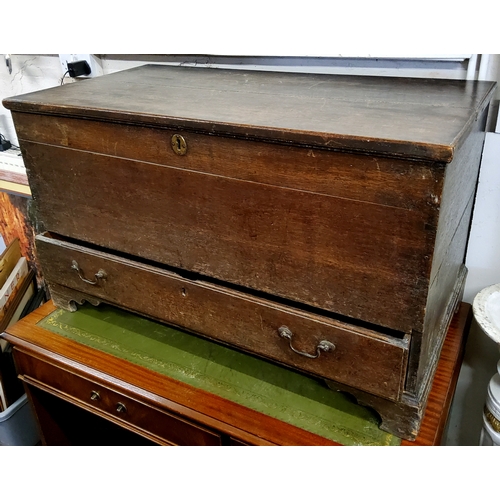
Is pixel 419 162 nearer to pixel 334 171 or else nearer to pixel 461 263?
pixel 334 171

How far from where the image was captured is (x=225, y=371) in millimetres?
1049

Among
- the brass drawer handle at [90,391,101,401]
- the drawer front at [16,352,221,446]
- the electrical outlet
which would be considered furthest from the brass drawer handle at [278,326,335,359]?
the electrical outlet

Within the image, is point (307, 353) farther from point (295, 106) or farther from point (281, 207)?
point (295, 106)

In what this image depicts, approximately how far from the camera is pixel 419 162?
2.25ft

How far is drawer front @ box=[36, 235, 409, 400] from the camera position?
85 centimetres

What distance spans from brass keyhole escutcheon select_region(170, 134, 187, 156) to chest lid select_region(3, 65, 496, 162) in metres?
0.02

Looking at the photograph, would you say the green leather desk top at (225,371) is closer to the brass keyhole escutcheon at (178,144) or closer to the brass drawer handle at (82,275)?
the brass drawer handle at (82,275)

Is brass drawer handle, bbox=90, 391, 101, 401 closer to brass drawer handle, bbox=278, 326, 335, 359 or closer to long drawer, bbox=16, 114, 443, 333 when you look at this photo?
long drawer, bbox=16, 114, 443, 333

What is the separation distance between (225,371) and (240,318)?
0.15 metres

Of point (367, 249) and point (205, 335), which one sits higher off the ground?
point (367, 249)

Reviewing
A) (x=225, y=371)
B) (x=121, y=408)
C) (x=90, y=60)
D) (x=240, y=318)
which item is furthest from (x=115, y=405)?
(x=90, y=60)

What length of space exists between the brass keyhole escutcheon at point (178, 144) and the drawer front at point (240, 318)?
0.25 meters
